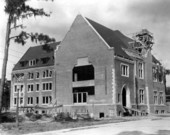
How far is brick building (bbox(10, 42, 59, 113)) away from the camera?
58.2 meters

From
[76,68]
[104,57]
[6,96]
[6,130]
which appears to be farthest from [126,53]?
[6,96]

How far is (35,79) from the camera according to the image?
60531 millimetres

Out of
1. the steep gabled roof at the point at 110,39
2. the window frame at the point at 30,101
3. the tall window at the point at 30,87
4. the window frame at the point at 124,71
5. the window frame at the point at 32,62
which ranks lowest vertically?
the window frame at the point at 30,101

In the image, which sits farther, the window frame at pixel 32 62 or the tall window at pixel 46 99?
the window frame at pixel 32 62

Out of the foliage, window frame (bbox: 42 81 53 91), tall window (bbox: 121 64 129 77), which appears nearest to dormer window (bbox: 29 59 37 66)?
window frame (bbox: 42 81 53 91)

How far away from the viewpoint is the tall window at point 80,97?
49.5 m

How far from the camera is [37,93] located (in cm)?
5962

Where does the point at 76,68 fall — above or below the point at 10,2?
below

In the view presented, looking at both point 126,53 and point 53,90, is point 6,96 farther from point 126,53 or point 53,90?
point 126,53

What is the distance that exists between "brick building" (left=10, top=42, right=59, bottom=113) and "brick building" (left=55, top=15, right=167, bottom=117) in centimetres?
533

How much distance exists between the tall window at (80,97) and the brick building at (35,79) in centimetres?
571

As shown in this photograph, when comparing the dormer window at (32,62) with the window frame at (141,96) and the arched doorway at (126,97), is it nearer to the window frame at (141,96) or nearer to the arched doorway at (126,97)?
the arched doorway at (126,97)

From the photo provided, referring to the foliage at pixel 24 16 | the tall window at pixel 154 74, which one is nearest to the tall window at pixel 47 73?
the tall window at pixel 154 74

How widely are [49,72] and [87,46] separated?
12.4 meters
